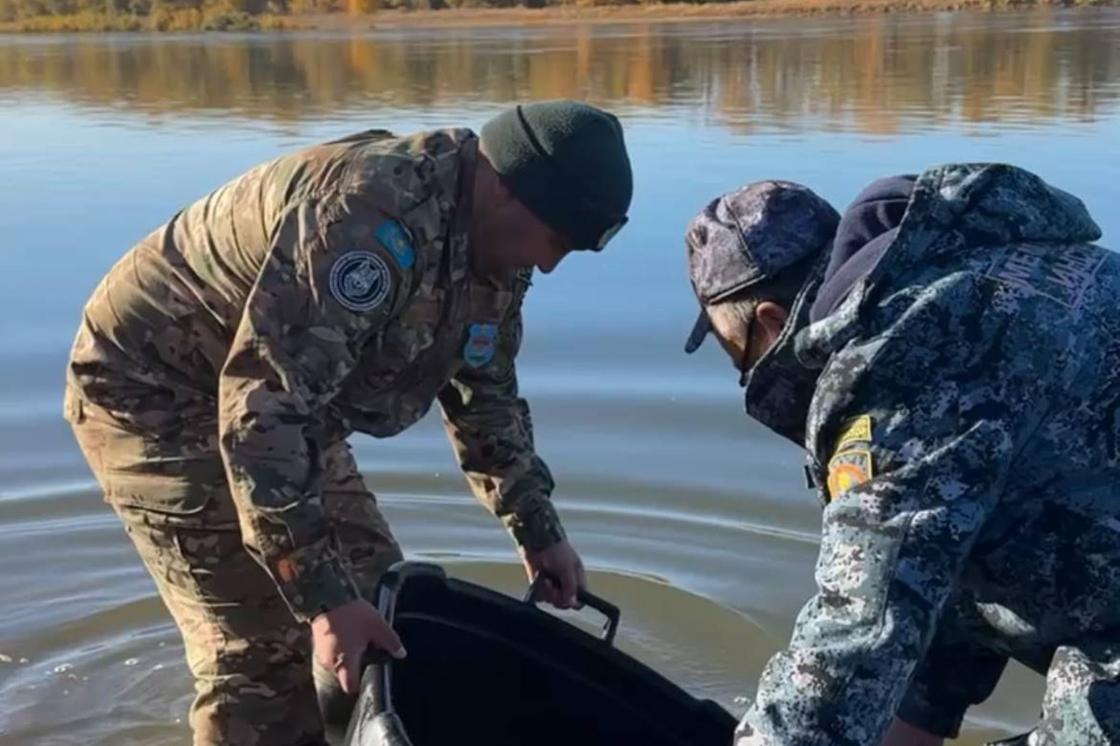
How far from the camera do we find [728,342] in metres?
2.58

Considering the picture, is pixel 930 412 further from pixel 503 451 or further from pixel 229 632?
pixel 229 632

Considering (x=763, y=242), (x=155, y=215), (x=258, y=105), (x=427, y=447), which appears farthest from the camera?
(x=258, y=105)

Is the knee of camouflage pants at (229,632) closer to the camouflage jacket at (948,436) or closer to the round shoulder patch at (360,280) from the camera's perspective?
the round shoulder patch at (360,280)

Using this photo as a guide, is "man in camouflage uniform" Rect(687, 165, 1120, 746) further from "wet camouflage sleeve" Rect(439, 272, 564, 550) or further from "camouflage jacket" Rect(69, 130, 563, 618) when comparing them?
"wet camouflage sleeve" Rect(439, 272, 564, 550)

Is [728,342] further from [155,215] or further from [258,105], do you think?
[258,105]

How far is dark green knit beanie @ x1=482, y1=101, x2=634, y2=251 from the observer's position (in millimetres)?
3027

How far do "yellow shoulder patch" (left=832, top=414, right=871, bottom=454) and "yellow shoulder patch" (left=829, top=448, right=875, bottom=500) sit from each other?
14mm

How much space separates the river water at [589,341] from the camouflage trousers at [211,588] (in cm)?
88

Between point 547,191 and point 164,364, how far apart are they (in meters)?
0.92

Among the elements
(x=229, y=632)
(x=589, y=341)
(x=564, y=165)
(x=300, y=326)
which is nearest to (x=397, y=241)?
(x=300, y=326)

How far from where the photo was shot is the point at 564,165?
3.02m

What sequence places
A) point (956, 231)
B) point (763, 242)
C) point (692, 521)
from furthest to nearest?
point (692, 521) → point (763, 242) → point (956, 231)

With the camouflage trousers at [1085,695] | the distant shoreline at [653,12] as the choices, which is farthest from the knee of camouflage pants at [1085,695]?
the distant shoreline at [653,12]

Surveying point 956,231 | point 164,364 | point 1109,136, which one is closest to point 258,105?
point 1109,136
